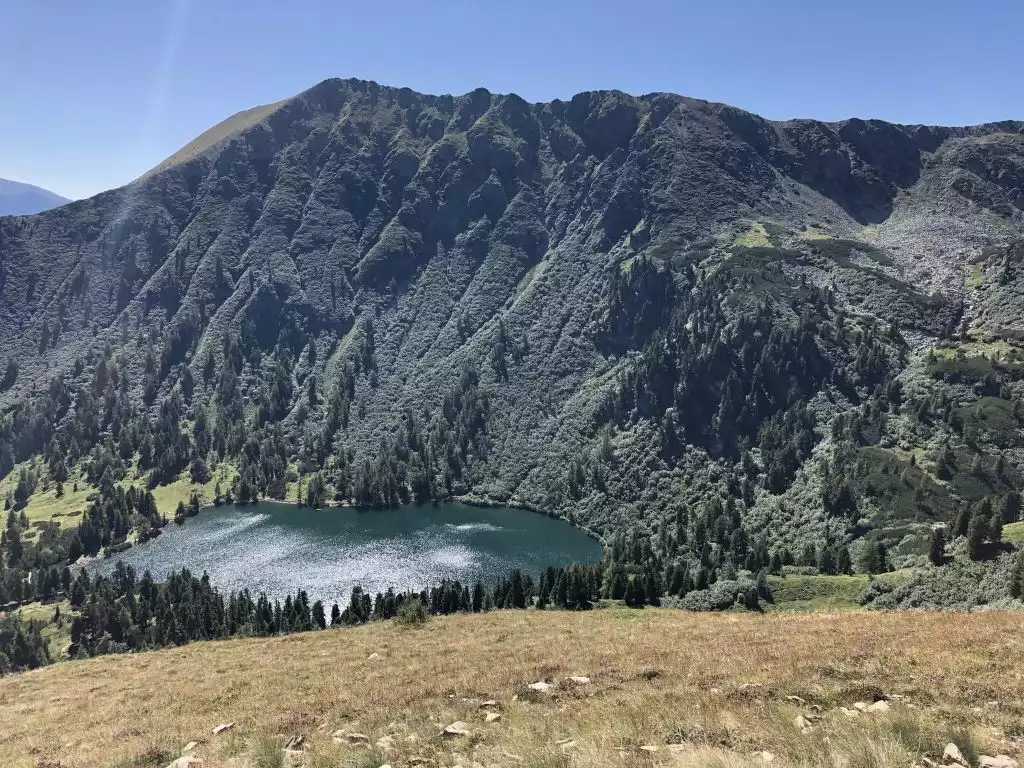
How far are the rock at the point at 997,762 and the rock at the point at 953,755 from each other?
311 mm

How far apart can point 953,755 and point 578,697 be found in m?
12.4

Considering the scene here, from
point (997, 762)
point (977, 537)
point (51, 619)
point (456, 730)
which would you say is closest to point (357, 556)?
point (51, 619)

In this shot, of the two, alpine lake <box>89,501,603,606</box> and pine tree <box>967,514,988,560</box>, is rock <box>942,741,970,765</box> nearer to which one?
pine tree <box>967,514,988,560</box>

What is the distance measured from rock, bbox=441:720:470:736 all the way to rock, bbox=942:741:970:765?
1252cm

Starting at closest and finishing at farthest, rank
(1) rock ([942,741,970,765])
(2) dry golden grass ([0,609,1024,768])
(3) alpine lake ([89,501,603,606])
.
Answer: (1) rock ([942,741,970,765]), (2) dry golden grass ([0,609,1024,768]), (3) alpine lake ([89,501,603,606])

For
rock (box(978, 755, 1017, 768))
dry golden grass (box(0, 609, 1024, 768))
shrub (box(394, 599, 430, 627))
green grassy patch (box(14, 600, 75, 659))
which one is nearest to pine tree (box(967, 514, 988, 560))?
dry golden grass (box(0, 609, 1024, 768))

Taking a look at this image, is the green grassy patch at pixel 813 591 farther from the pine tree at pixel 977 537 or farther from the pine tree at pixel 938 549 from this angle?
the pine tree at pixel 938 549

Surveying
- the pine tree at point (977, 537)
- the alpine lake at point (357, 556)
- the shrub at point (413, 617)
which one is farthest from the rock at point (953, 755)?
the alpine lake at point (357, 556)

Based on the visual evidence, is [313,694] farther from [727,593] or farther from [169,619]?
[169,619]

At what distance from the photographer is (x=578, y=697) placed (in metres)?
22.1

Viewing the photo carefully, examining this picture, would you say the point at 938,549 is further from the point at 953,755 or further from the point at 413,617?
the point at 953,755

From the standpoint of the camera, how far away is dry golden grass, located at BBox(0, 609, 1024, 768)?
14.7 metres

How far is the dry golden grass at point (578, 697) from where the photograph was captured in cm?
1473

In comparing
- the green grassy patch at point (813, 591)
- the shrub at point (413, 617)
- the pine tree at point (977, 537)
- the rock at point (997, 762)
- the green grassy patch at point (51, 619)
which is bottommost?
the green grassy patch at point (51, 619)
